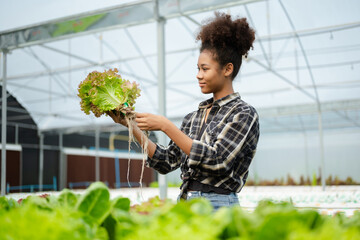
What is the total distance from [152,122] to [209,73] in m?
0.33

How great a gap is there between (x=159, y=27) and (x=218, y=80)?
4020mm

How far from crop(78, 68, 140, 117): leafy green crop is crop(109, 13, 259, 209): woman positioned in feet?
0.25

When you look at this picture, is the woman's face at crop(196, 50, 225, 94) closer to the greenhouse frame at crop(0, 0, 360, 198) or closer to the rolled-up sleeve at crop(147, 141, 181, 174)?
the rolled-up sleeve at crop(147, 141, 181, 174)

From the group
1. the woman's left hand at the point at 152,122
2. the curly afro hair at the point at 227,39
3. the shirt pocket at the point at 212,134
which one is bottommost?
the shirt pocket at the point at 212,134

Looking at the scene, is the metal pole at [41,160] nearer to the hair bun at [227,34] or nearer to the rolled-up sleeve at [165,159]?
the rolled-up sleeve at [165,159]

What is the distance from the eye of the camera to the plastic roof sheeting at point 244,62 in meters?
8.75

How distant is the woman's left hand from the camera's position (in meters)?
1.45

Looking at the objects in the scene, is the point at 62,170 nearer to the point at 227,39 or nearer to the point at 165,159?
the point at 165,159

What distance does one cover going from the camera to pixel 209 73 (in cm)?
163

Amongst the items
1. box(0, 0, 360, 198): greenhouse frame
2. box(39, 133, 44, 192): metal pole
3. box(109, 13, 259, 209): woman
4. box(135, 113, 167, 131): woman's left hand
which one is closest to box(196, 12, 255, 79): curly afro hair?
box(109, 13, 259, 209): woman

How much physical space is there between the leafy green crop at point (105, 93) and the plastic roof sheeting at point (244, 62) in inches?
217

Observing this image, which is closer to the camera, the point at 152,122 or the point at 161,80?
the point at 152,122

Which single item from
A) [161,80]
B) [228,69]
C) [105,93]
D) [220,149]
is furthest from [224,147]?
[161,80]

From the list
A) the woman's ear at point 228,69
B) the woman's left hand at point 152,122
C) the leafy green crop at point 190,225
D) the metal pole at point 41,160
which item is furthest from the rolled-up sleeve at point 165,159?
the metal pole at point 41,160
